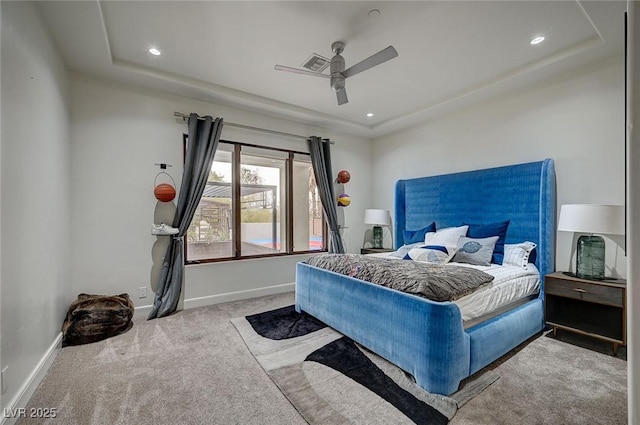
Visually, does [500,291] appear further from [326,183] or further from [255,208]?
[255,208]

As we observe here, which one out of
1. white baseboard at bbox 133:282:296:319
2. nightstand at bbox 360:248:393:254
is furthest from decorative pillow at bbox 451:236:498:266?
white baseboard at bbox 133:282:296:319

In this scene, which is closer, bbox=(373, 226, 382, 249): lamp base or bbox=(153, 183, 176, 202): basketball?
bbox=(153, 183, 176, 202): basketball

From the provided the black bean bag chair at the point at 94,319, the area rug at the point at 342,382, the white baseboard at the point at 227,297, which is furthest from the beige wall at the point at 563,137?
the black bean bag chair at the point at 94,319

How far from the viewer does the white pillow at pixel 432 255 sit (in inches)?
120

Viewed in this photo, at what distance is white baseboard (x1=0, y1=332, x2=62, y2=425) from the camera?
5.14 feet

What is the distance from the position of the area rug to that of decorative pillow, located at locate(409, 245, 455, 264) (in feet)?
4.02

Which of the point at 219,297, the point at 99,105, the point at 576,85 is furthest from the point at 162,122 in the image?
the point at 576,85

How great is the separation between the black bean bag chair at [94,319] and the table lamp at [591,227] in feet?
15.0

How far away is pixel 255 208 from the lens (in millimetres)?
4273

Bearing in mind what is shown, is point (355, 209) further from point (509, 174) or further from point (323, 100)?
point (509, 174)

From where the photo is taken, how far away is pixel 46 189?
222cm

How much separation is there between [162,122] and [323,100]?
7.06ft

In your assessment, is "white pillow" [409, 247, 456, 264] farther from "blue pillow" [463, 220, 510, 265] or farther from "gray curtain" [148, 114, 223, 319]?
"gray curtain" [148, 114, 223, 319]

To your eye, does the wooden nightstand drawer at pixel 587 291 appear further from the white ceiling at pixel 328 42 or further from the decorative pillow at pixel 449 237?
the white ceiling at pixel 328 42
